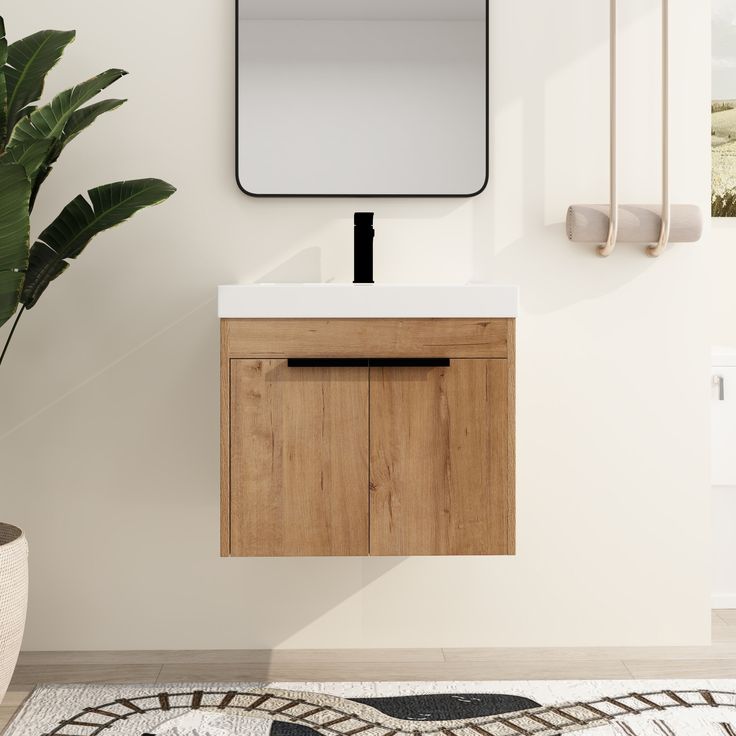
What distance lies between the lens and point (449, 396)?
6.01 ft

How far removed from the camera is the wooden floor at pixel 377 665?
2.06 m

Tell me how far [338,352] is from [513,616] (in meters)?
0.96

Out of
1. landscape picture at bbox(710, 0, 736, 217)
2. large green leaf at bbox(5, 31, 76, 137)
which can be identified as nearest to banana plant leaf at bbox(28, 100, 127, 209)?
large green leaf at bbox(5, 31, 76, 137)

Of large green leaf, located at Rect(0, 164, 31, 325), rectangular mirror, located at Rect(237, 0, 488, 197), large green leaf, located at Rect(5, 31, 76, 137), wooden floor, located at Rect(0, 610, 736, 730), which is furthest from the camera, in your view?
rectangular mirror, located at Rect(237, 0, 488, 197)

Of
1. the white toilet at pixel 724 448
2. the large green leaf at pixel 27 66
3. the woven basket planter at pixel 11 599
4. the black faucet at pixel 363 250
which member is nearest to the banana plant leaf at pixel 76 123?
the large green leaf at pixel 27 66

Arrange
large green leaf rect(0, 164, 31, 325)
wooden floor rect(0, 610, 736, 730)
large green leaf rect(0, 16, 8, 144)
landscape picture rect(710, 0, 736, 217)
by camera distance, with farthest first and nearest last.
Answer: landscape picture rect(710, 0, 736, 217), wooden floor rect(0, 610, 736, 730), large green leaf rect(0, 16, 8, 144), large green leaf rect(0, 164, 31, 325)

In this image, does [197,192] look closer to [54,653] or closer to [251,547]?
[251,547]

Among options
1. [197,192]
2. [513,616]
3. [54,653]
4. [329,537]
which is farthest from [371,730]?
[197,192]

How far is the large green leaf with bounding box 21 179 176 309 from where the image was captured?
1892mm

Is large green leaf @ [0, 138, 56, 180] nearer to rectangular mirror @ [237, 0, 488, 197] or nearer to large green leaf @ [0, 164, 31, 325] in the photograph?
large green leaf @ [0, 164, 31, 325]

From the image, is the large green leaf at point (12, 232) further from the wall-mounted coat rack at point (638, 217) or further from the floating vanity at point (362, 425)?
the wall-mounted coat rack at point (638, 217)

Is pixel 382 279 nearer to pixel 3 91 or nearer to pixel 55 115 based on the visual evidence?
pixel 55 115

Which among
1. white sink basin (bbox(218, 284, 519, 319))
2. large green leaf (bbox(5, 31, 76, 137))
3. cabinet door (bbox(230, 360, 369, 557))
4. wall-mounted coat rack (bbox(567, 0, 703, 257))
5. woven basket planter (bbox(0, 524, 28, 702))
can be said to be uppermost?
large green leaf (bbox(5, 31, 76, 137))

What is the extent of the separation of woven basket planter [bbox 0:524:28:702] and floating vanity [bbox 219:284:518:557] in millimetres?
439
